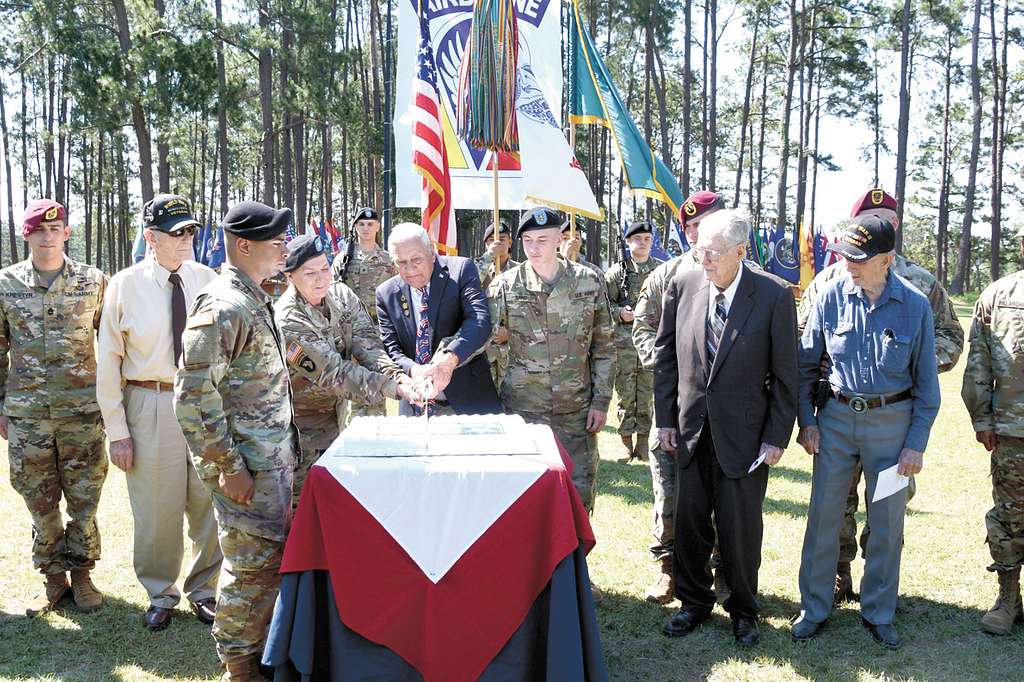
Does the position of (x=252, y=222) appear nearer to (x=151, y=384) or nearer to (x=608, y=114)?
(x=151, y=384)

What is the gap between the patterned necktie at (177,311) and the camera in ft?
13.0

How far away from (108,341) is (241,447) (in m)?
1.29

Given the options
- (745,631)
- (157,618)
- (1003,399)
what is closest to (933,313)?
(1003,399)

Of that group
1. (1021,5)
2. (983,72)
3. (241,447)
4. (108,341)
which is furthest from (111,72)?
(983,72)

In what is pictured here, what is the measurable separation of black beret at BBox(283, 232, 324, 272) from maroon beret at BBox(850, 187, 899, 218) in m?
2.93

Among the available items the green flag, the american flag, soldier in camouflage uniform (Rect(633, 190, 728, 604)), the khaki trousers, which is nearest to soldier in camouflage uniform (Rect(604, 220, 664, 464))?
the green flag

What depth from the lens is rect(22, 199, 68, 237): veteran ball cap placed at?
4.06 meters

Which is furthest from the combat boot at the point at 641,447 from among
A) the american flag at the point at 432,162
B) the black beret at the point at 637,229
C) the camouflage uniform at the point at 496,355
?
the american flag at the point at 432,162

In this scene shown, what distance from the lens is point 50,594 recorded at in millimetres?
4168

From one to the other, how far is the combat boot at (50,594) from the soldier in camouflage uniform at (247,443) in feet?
5.25

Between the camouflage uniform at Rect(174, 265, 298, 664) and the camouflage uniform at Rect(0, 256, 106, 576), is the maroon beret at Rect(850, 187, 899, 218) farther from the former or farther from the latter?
the camouflage uniform at Rect(0, 256, 106, 576)

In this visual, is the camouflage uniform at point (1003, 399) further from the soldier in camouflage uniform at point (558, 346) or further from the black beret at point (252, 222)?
the black beret at point (252, 222)

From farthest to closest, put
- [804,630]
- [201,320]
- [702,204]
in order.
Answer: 1. [702,204]
2. [804,630]
3. [201,320]

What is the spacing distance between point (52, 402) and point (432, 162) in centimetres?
299
